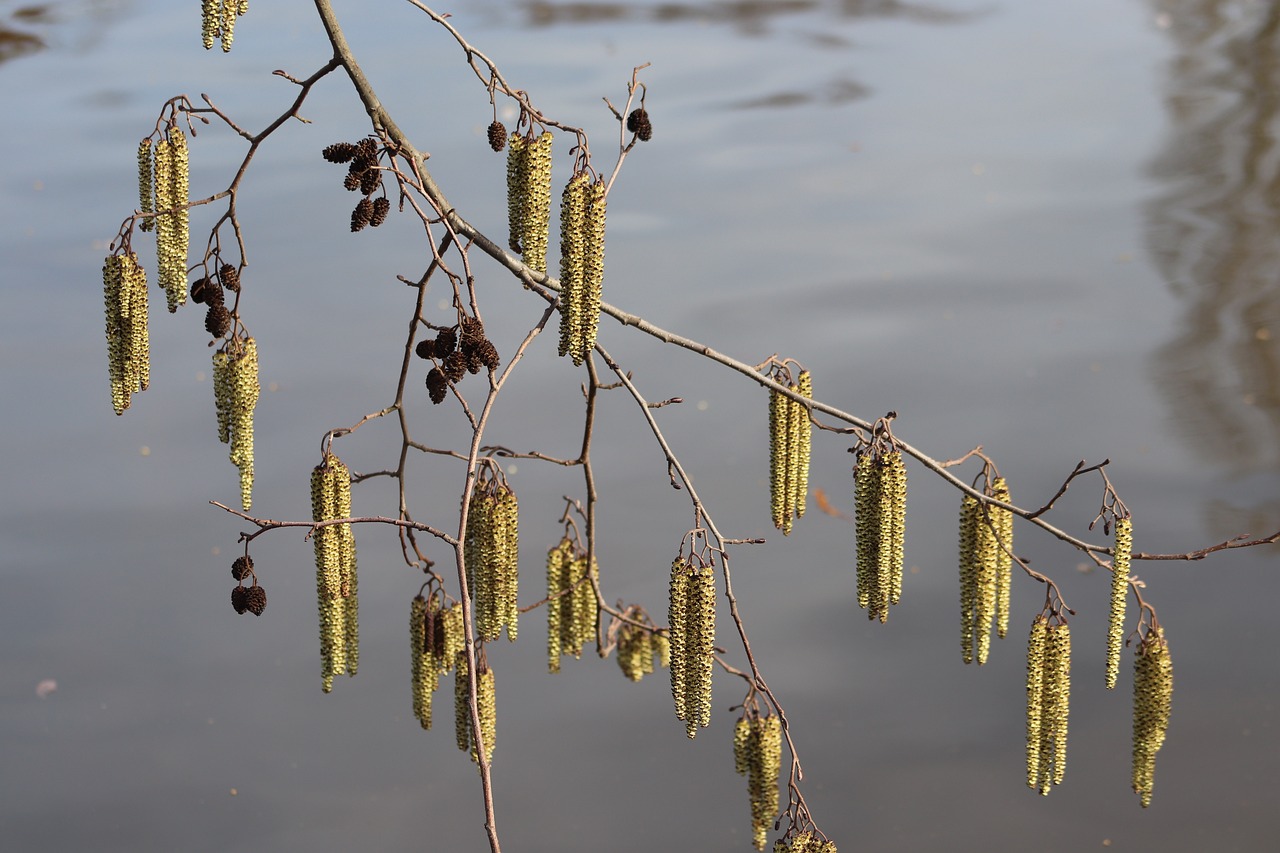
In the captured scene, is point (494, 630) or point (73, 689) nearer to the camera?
point (494, 630)

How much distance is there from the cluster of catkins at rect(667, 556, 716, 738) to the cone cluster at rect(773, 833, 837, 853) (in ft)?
0.44

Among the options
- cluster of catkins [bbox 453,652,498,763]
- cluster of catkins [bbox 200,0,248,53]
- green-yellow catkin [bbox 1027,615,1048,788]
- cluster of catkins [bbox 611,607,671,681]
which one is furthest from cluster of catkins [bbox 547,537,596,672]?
cluster of catkins [bbox 200,0,248,53]

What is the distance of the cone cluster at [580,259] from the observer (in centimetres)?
131

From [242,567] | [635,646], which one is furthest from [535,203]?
[635,646]

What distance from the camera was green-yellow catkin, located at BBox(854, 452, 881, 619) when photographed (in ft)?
4.94

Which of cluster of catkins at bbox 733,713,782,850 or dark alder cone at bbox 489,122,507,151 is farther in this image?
cluster of catkins at bbox 733,713,782,850

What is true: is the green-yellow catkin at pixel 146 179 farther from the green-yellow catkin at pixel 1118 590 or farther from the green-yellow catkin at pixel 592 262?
the green-yellow catkin at pixel 1118 590

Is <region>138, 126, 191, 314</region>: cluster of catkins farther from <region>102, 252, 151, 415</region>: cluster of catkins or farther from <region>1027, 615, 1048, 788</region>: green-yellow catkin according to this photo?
<region>1027, 615, 1048, 788</region>: green-yellow catkin

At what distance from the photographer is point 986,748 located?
3.17 metres

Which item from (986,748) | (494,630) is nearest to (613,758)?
(986,748)

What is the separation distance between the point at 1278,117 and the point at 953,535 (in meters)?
3.21

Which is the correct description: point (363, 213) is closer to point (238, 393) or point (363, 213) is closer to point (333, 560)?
point (238, 393)

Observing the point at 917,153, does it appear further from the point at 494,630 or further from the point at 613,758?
the point at 494,630

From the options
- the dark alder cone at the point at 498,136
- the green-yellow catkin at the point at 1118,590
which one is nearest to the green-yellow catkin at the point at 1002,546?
the green-yellow catkin at the point at 1118,590
